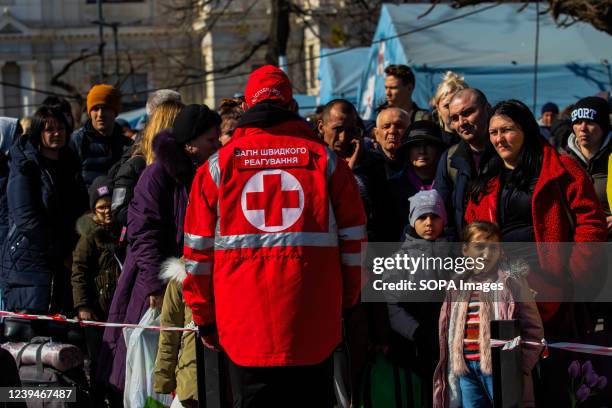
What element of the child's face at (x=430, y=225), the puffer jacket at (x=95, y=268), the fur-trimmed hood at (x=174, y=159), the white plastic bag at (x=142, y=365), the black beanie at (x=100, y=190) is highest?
the fur-trimmed hood at (x=174, y=159)

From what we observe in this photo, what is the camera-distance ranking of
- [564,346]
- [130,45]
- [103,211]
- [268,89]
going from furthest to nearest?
[130,45]
[103,211]
[564,346]
[268,89]

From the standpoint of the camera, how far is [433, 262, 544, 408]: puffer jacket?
20.1ft

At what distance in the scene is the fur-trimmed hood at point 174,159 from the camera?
654cm

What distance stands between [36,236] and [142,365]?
4.75 ft

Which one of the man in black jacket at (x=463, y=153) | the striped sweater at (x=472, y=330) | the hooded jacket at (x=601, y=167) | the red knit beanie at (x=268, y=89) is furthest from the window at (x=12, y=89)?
the red knit beanie at (x=268, y=89)

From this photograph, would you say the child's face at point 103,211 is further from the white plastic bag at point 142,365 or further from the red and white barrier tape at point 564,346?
the red and white barrier tape at point 564,346

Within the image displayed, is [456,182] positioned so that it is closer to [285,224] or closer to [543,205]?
[543,205]

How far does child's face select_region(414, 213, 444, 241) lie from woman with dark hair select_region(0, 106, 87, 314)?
102 inches

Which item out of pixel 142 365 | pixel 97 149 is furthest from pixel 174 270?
pixel 97 149

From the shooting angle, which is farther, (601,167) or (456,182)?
(601,167)

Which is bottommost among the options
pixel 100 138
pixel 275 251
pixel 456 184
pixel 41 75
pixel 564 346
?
pixel 564 346

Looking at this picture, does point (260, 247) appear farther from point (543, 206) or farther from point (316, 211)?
point (543, 206)

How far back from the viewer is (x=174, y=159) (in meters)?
6.55

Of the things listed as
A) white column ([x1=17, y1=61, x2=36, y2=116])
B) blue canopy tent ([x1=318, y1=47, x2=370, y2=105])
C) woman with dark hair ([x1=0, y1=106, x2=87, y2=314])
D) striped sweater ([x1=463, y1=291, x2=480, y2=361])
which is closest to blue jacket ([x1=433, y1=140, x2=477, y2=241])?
striped sweater ([x1=463, y1=291, x2=480, y2=361])
